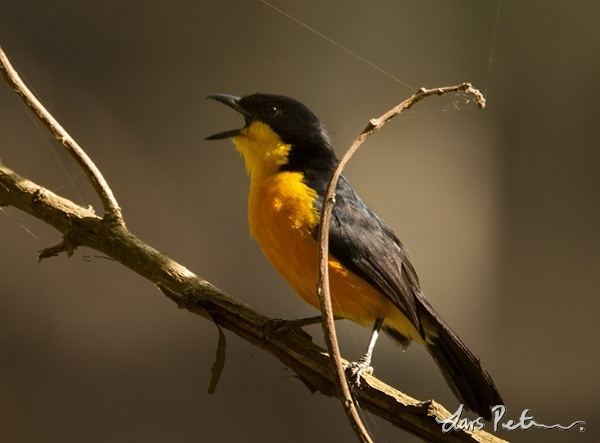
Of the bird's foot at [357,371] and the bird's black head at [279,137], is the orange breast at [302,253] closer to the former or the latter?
the bird's black head at [279,137]

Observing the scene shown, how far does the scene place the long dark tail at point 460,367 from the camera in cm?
213

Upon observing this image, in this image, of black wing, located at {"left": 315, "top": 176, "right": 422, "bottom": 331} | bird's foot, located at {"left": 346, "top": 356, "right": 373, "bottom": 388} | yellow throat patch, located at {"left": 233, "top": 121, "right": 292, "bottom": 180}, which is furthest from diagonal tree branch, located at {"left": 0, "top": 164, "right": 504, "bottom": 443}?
yellow throat patch, located at {"left": 233, "top": 121, "right": 292, "bottom": 180}

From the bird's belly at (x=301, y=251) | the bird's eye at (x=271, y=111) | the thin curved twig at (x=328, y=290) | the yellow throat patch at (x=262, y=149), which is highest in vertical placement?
the bird's eye at (x=271, y=111)

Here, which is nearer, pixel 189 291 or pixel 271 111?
pixel 189 291

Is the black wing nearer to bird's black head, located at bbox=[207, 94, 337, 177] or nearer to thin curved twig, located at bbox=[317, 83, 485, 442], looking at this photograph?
bird's black head, located at bbox=[207, 94, 337, 177]

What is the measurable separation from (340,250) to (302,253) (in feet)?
0.30

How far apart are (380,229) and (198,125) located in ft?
6.31

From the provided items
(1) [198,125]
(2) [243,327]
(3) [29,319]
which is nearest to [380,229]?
(2) [243,327]

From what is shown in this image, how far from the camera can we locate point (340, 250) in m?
2.20

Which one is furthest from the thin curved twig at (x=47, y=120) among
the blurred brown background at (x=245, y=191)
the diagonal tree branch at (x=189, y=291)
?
the blurred brown background at (x=245, y=191)

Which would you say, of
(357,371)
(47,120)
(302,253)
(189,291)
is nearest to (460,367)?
(357,371)

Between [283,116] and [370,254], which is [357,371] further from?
[283,116]

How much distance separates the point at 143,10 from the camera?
4.04 meters

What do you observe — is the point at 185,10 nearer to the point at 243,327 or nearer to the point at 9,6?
the point at 9,6
